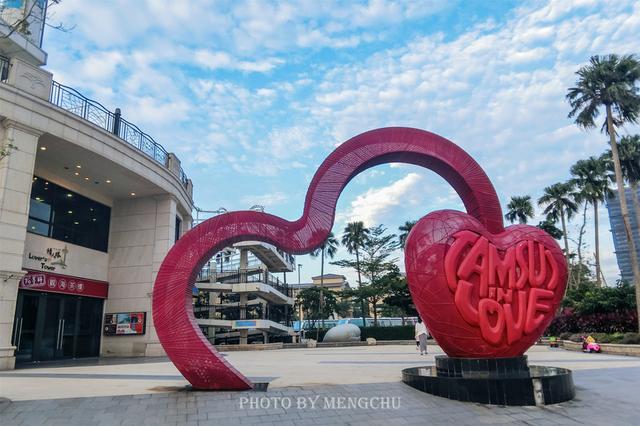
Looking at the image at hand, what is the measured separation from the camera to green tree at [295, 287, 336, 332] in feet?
154

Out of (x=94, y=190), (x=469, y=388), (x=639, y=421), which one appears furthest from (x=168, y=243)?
A: (x=639, y=421)

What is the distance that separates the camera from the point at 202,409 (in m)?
7.12

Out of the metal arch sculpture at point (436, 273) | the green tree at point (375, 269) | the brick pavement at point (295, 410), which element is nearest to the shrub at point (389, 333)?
the green tree at point (375, 269)

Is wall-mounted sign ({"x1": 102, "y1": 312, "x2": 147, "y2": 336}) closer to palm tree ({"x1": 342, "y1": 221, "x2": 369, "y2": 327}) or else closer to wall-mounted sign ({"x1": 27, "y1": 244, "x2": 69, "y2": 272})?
wall-mounted sign ({"x1": 27, "y1": 244, "x2": 69, "y2": 272})

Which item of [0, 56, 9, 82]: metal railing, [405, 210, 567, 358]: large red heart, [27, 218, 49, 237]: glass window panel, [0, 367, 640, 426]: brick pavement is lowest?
[0, 367, 640, 426]: brick pavement

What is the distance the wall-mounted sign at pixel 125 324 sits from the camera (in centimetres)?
2105

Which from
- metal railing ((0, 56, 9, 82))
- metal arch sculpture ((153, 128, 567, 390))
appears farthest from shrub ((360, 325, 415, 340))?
metal railing ((0, 56, 9, 82))

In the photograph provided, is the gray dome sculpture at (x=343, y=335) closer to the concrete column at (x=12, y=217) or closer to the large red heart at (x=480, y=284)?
the concrete column at (x=12, y=217)

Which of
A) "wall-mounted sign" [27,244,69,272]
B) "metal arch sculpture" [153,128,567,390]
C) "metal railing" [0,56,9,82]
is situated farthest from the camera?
"wall-mounted sign" [27,244,69,272]

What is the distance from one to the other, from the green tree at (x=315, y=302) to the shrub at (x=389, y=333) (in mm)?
8514

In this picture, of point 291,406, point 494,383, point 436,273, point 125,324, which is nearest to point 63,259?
point 125,324

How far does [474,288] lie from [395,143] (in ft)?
11.6

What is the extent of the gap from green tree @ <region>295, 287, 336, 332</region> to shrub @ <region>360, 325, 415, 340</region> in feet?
27.9

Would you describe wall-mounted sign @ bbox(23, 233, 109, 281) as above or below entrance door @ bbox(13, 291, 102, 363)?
above
